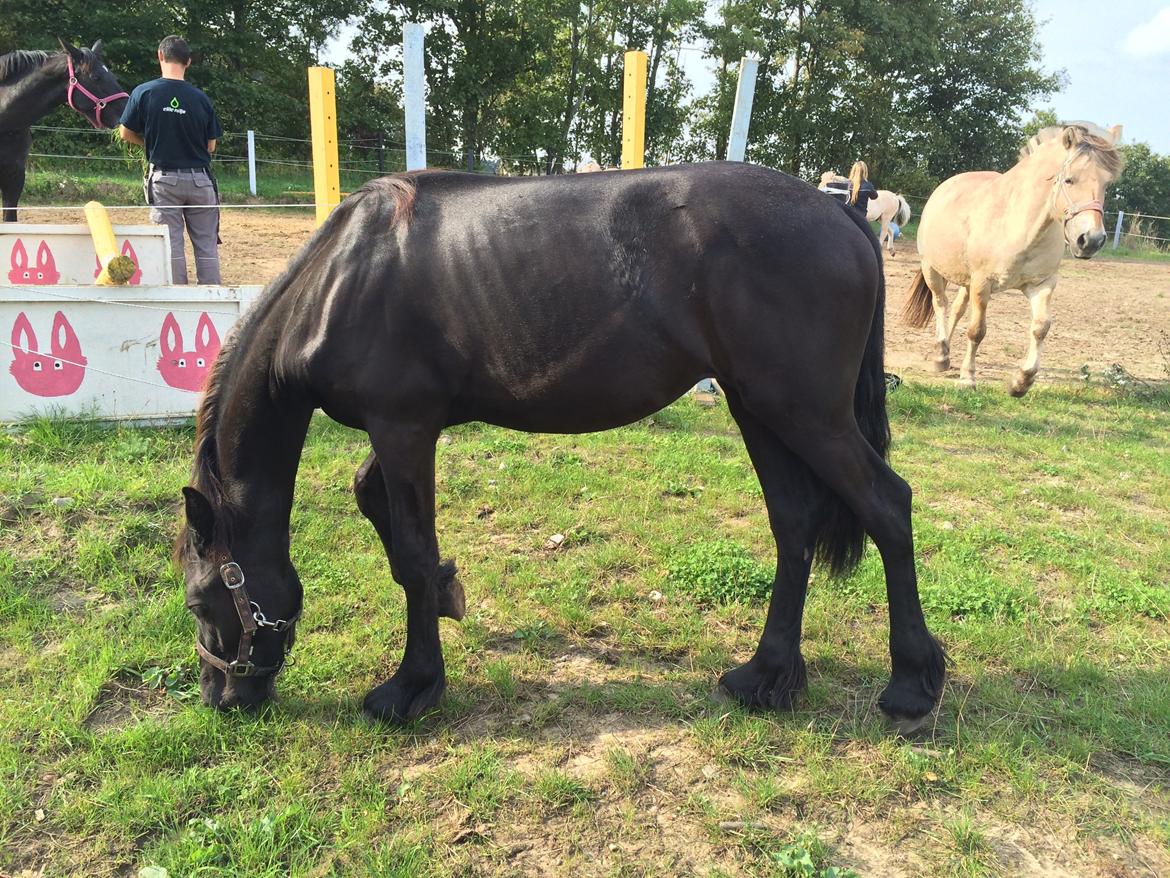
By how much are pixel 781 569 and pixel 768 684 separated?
16.8 inches

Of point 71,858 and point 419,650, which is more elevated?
point 419,650

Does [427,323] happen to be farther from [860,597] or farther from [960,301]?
[960,301]

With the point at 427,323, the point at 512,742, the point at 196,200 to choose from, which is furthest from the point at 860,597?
the point at 196,200

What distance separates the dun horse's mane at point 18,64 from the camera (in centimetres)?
708

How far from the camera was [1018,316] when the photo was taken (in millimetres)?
11883

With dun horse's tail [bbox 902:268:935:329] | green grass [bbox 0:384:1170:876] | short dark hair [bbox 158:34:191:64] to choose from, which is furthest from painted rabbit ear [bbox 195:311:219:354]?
dun horse's tail [bbox 902:268:935:329]

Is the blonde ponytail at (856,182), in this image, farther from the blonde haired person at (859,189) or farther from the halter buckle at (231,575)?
the halter buckle at (231,575)

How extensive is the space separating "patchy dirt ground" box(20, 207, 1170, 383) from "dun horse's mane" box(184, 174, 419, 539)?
3776 mm

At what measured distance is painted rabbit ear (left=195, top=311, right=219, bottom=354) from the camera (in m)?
5.04

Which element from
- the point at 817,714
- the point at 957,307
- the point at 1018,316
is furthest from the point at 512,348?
the point at 1018,316

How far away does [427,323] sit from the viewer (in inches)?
94.3

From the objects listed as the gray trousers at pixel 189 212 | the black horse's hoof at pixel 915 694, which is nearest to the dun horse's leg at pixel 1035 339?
the black horse's hoof at pixel 915 694

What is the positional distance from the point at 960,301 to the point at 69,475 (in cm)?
860

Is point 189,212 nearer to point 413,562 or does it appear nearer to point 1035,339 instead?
point 413,562
